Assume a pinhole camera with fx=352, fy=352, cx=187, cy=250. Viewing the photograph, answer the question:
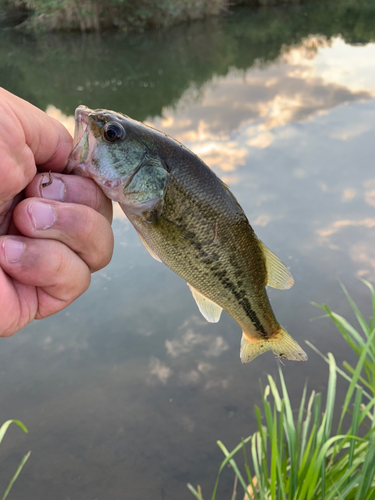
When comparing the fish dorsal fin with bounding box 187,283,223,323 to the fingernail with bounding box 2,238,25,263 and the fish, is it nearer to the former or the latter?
the fish

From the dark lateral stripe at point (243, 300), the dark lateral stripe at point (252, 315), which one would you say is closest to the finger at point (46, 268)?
the dark lateral stripe at point (243, 300)

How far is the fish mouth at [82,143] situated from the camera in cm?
164

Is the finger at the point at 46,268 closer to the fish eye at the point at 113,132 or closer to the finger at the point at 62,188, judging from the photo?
the finger at the point at 62,188

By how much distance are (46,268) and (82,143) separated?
609 millimetres

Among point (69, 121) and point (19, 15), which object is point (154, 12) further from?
point (69, 121)

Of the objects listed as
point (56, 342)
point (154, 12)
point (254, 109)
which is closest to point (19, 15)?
point (154, 12)

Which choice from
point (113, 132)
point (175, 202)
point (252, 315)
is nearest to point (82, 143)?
point (113, 132)

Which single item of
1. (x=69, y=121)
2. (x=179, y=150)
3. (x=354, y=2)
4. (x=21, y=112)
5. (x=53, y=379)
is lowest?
(x=53, y=379)

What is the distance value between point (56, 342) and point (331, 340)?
155 inches

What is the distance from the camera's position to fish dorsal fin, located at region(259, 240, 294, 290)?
76.7 inches

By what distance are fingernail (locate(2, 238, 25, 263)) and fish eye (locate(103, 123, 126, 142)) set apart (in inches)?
25.1

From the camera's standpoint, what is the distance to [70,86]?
15.2 meters

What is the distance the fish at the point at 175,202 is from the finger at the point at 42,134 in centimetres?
18

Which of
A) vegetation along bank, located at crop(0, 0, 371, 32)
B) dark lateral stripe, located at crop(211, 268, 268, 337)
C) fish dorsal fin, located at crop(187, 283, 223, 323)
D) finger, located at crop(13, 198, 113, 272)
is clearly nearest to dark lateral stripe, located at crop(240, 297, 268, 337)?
dark lateral stripe, located at crop(211, 268, 268, 337)
